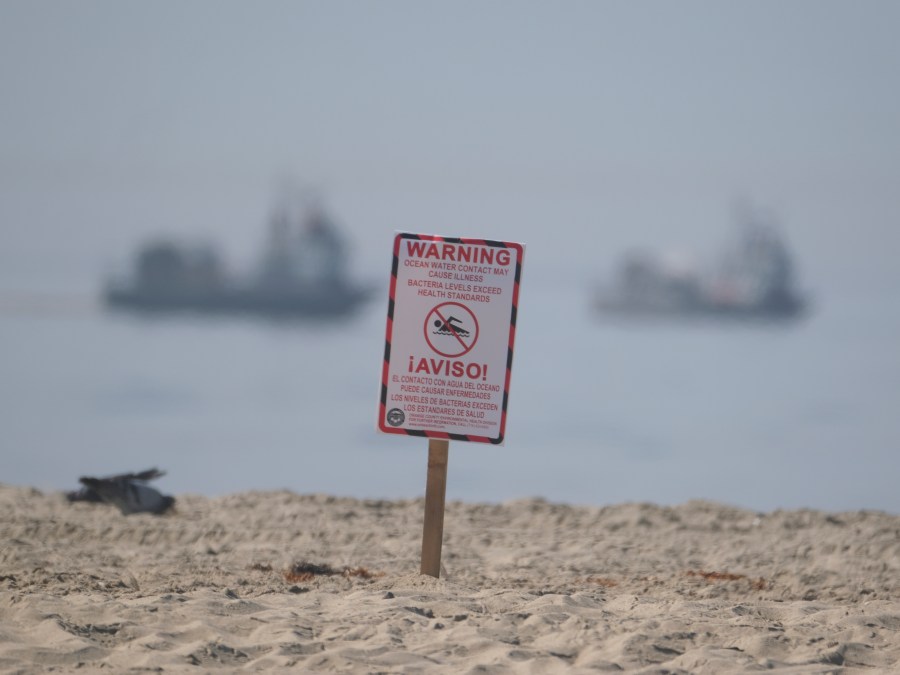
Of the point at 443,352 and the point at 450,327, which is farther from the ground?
the point at 450,327

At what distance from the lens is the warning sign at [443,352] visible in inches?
257

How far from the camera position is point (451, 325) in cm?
655

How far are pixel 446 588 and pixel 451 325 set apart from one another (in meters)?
1.50

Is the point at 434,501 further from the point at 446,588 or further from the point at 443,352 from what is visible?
the point at 443,352

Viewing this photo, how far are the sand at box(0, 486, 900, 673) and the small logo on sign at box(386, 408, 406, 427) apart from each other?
3.00 feet

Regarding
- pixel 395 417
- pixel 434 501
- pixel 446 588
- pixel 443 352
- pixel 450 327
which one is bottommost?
pixel 446 588

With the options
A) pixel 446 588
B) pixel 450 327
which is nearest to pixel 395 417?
pixel 450 327

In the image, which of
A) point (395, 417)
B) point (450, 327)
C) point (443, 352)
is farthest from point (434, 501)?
point (450, 327)

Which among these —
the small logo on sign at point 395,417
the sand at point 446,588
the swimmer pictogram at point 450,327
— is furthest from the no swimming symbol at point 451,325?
the sand at point 446,588

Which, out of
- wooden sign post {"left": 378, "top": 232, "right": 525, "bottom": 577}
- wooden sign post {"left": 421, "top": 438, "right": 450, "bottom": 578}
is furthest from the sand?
wooden sign post {"left": 378, "top": 232, "right": 525, "bottom": 577}

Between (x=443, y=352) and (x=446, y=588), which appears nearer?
(x=446, y=588)

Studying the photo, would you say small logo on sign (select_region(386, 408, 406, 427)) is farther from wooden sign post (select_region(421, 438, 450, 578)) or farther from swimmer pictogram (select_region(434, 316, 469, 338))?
swimmer pictogram (select_region(434, 316, 469, 338))

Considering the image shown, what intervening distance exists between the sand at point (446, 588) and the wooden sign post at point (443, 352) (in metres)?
0.89

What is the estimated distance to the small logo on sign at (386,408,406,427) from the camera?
658cm
